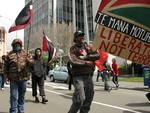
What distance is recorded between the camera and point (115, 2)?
532 cm

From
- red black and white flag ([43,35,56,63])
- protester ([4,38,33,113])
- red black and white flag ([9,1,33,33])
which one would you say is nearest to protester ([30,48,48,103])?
red black and white flag ([9,1,33,33])

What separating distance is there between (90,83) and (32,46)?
48.2 meters

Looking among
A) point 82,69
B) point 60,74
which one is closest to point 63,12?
point 60,74

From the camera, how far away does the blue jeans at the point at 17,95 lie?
6836 mm

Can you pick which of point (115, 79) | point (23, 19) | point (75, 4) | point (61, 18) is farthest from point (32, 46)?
point (23, 19)

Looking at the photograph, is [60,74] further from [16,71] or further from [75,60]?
[75,60]

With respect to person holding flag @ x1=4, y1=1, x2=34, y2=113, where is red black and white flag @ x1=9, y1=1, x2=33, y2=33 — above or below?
above

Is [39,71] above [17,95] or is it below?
above

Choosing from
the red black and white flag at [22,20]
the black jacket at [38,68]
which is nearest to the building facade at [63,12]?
the black jacket at [38,68]

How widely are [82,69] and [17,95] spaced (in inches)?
77.2

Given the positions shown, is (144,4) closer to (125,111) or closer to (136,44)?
(136,44)

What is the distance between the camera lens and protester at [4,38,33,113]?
6855mm

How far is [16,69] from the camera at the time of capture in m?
6.88

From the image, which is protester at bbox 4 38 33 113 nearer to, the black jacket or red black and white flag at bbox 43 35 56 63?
the black jacket
